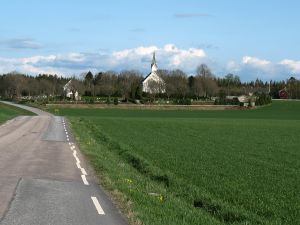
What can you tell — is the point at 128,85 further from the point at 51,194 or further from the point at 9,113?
the point at 51,194

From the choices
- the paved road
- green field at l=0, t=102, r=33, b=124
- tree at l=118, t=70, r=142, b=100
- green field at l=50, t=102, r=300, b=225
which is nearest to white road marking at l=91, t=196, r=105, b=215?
the paved road

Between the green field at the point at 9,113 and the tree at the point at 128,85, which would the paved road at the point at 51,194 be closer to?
the green field at the point at 9,113

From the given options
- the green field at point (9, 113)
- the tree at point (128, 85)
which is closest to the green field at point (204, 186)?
the green field at point (9, 113)

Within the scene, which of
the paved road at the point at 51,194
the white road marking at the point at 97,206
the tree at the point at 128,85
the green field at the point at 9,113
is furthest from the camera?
the tree at the point at 128,85

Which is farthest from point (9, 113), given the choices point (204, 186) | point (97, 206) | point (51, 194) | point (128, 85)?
point (128, 85)

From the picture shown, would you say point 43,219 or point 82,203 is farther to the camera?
point 82,203

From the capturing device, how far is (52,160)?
67.8 ft

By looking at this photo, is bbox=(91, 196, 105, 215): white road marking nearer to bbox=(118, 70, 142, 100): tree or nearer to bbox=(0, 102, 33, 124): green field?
bbox=(0, 102, 33, 124): green field

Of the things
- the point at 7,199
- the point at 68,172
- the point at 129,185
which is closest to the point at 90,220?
the point at 7,199

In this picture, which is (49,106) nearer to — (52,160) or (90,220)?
(52,160)

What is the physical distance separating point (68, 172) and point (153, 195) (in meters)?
5.09

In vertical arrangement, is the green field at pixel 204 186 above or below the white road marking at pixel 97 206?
below

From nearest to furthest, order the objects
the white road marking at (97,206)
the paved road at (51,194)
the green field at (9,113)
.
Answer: the paved road at (51,194), the white road marking at (97,206), the green field at (9,113)

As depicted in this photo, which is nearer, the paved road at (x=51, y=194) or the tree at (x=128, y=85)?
the paved road at (x=51, y=194)
